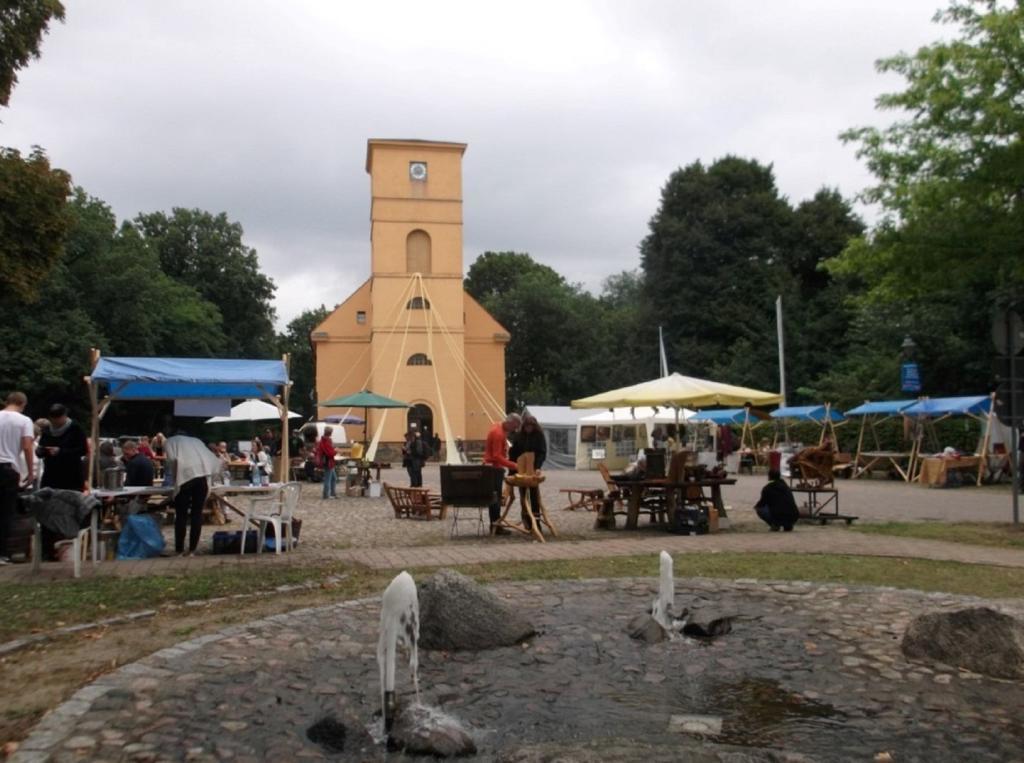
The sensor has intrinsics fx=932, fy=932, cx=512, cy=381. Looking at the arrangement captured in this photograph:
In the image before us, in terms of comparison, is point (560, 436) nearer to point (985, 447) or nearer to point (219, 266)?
point (985, 447)

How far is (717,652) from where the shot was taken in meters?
6.02

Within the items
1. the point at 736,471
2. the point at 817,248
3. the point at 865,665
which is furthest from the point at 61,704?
the point at 817,248

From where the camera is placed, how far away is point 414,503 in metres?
15.3

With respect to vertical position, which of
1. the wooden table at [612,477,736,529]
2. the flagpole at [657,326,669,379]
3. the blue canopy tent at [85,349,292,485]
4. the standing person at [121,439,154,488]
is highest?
the flagpole at [657,326,669,379]

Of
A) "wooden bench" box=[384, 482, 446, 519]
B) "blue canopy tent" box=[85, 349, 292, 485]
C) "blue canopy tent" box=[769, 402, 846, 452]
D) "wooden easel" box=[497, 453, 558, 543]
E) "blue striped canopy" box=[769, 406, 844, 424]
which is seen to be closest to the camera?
"wooden easel" box=[497, 453, 558, 543]

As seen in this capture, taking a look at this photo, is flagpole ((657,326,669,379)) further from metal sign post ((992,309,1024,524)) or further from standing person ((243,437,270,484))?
metal sign post ((992,309,1024,524))

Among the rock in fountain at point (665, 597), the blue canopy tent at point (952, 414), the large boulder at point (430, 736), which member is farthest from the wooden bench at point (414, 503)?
the blue canopy tent at point (952, 414)

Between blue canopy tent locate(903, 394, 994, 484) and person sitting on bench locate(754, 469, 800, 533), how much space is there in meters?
12.2

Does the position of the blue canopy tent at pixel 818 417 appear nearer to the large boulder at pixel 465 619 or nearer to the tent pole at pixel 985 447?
the tent pole at pixel 985 447

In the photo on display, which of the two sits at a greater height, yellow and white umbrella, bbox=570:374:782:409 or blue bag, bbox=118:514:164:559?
yellow and white umbrella, bbox=570:374:782:409

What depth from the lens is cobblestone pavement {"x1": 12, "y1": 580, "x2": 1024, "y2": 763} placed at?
427cm

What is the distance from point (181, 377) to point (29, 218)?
9.32ft

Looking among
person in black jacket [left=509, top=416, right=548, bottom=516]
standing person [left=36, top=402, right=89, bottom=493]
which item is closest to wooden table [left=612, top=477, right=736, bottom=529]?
person in black jacket [left=509, top=416, right=548, bottom=516]

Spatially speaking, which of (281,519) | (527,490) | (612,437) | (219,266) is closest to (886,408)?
(612,437)
